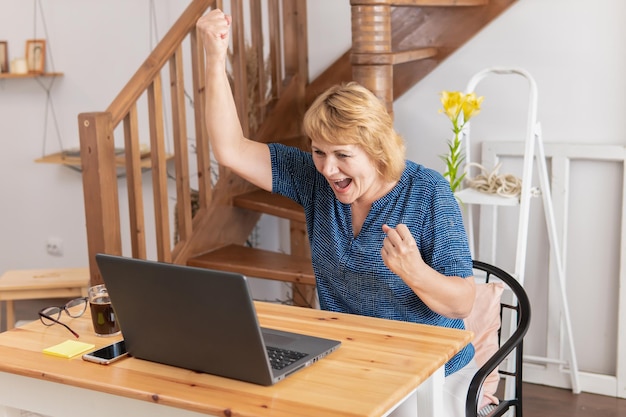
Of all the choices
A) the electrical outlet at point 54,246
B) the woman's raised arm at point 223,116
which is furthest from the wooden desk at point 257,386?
the electrical outlet at point 54,246

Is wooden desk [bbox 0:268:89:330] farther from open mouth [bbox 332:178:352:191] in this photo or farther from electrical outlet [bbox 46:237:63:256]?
open mouth [bbox 332:178:352:191]

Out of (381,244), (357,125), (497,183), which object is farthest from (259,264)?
(357,125)

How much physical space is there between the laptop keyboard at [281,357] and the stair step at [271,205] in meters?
1.57

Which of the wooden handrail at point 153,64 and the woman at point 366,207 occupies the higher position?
the wooden handrail at point 153,64

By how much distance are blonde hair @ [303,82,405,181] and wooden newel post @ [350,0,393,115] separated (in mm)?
886

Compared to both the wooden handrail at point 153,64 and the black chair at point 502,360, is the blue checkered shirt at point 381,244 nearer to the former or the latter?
the black chair at point 502,360

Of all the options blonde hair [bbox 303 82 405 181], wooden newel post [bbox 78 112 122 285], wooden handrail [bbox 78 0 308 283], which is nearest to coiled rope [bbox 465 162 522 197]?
wooden handrail [bbox 78 0 308 283]

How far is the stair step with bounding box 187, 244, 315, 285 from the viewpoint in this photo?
323 centimetres

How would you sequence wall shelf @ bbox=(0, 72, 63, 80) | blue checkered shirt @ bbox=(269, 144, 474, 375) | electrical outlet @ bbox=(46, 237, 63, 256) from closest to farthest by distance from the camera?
blue checkered shirt @ bbox=(269, 144, 474, 375) → wall shelf @ bbox=(0, 72, 63, 80) → electrical outlet @ bbox=(46, 237, 63, 256)

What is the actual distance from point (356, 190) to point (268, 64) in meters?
1.75

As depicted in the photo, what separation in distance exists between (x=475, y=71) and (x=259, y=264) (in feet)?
3.86

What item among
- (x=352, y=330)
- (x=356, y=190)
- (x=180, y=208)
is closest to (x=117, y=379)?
(x=352, y=330)

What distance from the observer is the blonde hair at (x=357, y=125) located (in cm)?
212

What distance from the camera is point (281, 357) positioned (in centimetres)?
173
